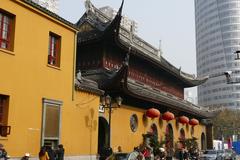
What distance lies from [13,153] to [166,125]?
1959 centimetres

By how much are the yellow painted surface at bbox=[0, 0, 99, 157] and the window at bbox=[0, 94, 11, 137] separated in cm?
17

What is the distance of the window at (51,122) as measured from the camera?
17.0 metres

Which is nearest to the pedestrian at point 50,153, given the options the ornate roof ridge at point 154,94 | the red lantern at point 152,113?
the ornate roof ridge at point 154,94

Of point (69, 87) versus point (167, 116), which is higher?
point (69, 87)

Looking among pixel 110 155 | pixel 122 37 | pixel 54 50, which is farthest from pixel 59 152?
pixel 122 37

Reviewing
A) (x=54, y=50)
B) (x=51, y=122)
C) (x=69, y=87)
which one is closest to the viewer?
(x=51, y=122)

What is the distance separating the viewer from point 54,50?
1850cm

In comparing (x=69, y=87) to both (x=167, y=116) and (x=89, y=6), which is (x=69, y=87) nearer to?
(x=89, y=6)

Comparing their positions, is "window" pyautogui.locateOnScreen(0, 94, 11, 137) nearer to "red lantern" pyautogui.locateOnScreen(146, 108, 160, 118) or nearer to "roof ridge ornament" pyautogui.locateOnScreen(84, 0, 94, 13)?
"red lantern" pyautogui.locateOnScreen(146, 108, 160, 118)

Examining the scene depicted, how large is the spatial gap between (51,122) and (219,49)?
10518cm

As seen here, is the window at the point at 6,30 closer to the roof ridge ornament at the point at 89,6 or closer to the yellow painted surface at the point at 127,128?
the yellow painted surface at the point at 127,128

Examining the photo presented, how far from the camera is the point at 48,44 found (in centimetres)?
1781

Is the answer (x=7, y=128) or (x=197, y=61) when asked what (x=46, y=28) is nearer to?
(x=7, y=128)

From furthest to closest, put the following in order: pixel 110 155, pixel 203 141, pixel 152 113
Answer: pixel 203 141, pixel 152 113, pixel 110 155
